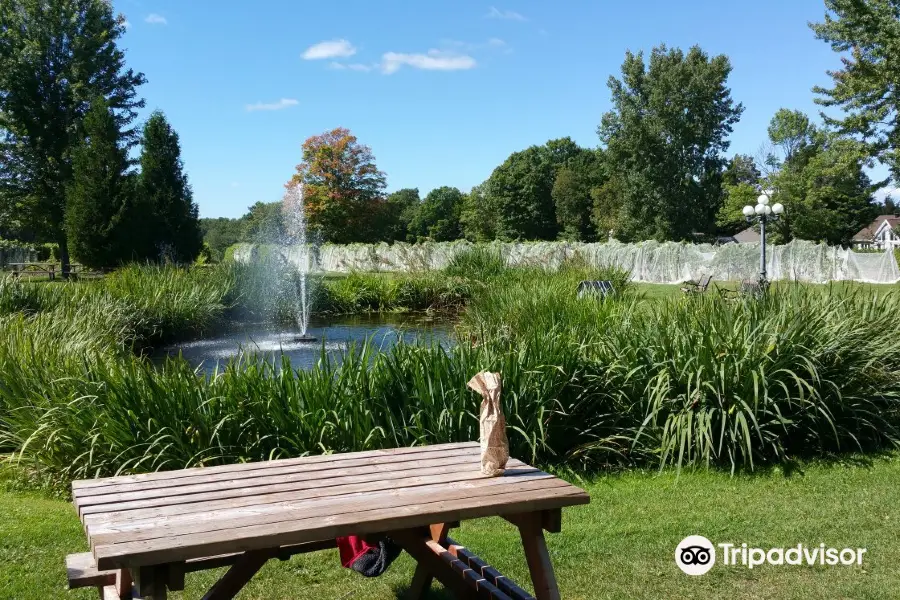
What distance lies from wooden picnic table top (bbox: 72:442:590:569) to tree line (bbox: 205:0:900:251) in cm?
2572

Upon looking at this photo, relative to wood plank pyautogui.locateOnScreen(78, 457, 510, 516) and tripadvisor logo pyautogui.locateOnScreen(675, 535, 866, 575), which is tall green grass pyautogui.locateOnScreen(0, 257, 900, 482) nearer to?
tripadvisor logo pyautogui.locateOnScreen(675, 535, 866, 575)

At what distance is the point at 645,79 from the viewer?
49.2m

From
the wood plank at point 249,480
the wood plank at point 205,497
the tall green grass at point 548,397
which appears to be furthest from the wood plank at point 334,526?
the tall green grass at point 548,397

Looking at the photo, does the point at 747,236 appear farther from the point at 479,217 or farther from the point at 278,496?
the point at 278,496

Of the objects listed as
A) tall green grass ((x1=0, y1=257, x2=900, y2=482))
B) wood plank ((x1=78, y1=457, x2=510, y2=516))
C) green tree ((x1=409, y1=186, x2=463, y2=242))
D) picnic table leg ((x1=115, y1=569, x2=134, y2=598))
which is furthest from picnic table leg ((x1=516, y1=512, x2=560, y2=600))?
green tree ((x1=409, y1=186, x2=463, y2=242))

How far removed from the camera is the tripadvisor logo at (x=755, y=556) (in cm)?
354

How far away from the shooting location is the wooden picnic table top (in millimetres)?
1917

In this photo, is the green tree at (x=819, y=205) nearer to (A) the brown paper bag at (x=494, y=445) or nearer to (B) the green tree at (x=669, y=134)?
(B) the green tree at (x=669, y=134)

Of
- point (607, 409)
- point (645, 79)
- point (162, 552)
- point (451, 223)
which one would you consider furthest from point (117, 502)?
point (451, 223)

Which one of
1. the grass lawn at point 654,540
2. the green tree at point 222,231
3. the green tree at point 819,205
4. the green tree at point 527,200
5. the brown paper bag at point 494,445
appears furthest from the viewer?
the green tree at point 222,231

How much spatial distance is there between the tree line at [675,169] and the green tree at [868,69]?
42 millimetres

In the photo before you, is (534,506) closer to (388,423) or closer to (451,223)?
(388,423)

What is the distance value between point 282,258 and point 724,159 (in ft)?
135

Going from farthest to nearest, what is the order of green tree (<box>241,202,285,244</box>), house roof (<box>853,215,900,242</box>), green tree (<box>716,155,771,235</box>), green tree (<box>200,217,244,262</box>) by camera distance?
green tree (<box>200,217,244,262</box>), green tree (<box>241,202,285,244</box>), house roof (<box>853,215,900,242</box>), green tree (<box>716,155,771,235</box>)
